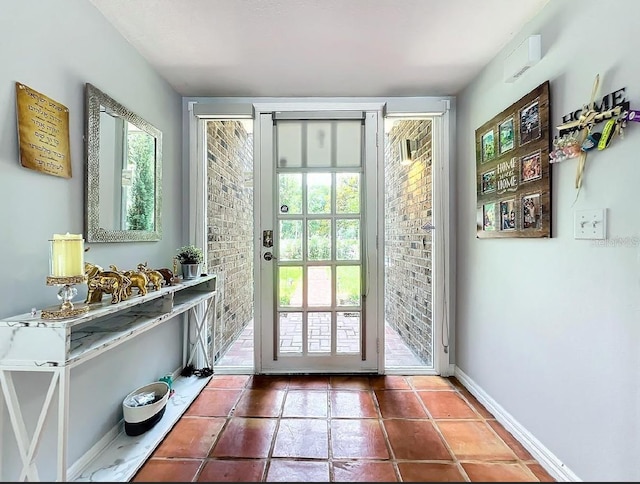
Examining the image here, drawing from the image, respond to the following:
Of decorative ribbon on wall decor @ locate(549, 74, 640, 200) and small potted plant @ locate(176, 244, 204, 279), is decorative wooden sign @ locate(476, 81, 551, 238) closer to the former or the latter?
decorative ribbon on wall decor @ locate(549, 74, 640, 200)

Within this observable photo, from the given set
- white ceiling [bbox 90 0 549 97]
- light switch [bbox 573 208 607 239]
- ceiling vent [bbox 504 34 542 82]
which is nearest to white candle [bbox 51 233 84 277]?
white ceiling [bbox 90 0 549 97]

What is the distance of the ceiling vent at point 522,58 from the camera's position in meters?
1.53

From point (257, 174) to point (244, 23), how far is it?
3.46 ft

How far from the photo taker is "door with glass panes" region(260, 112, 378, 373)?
2502mm

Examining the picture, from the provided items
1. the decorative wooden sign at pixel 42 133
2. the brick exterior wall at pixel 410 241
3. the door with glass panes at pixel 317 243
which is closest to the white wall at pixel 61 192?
the decorative wooden sign at pixel 42 133

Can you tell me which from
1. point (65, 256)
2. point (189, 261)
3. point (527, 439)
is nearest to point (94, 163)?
point (65, 256)

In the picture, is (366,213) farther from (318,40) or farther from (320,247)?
(318,40)

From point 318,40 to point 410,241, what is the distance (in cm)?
197

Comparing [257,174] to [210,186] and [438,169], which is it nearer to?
[210,186]

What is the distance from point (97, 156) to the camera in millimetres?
1518

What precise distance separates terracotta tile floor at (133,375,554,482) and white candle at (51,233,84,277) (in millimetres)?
989

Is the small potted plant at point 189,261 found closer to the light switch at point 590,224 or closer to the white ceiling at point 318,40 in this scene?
the white ceiling at point 318,40

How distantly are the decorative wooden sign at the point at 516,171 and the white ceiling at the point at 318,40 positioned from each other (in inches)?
17.3

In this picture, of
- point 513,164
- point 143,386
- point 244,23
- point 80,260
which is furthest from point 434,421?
point 244,23
